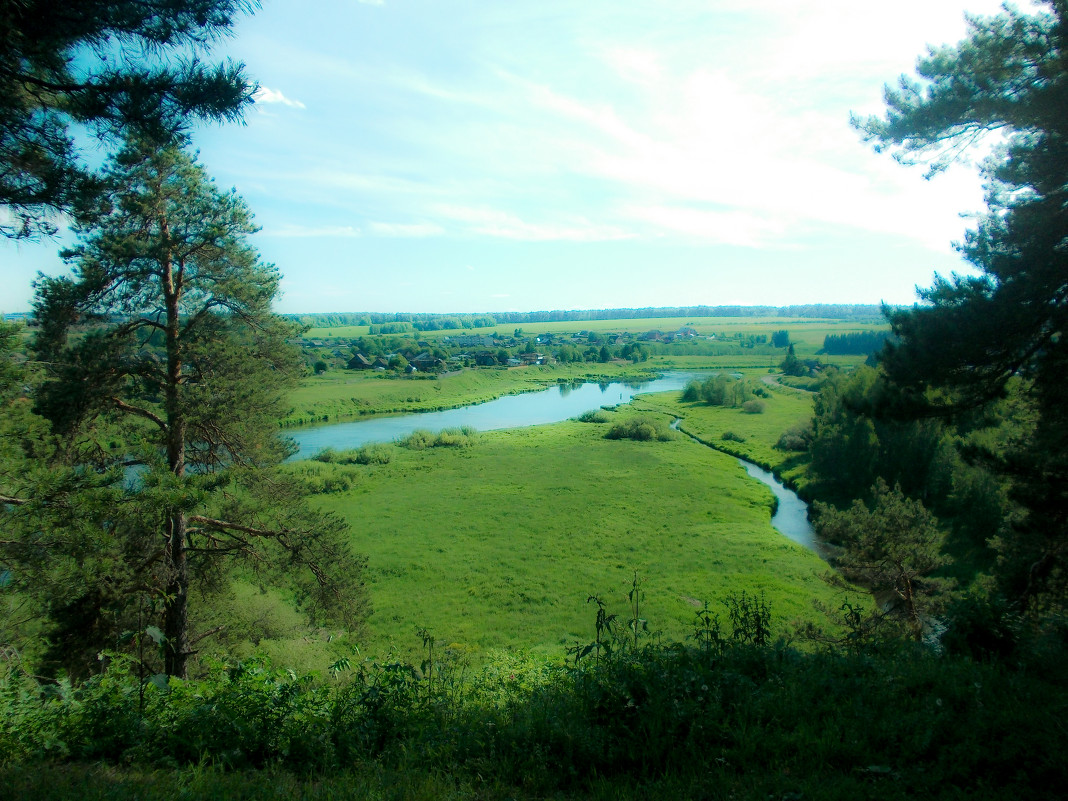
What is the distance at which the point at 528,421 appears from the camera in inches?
1981

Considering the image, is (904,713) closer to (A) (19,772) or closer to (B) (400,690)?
(B) (400,690)

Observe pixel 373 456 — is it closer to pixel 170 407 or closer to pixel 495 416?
pixel 495 416

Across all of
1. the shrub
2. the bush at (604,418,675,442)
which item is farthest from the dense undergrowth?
the bush at (604,418,675,442)

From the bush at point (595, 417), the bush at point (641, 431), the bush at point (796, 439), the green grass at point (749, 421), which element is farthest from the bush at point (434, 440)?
the bush at point (796, 439)

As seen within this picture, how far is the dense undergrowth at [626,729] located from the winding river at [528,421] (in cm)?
1517

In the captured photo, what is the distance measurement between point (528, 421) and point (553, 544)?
100.0 feet

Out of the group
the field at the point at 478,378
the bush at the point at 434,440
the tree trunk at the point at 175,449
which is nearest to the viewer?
the tree trunk at the point at 175,449

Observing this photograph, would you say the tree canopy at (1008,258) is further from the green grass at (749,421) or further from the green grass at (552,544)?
the green grass at (749,421)

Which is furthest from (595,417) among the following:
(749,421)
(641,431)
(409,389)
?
(409,389)

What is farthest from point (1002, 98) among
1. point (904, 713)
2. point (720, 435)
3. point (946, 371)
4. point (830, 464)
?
point (720, 435)

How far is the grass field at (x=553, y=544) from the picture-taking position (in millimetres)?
14344

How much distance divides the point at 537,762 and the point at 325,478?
26237mm

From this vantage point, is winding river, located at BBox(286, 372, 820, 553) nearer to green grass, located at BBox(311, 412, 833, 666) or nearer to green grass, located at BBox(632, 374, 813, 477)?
green grass, located at BBox(311, 412, 833, 666)

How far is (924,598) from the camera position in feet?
33.7
